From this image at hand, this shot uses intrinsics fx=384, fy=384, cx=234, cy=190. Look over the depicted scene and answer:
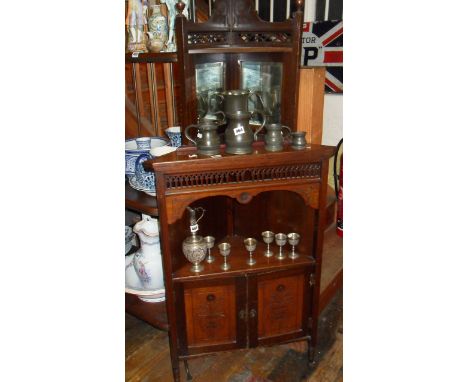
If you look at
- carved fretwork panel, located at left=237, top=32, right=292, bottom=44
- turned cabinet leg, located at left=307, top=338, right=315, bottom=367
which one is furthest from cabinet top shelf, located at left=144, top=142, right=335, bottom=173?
turned cabinet leg, located at left=307, top=338, right=315, bottom=367

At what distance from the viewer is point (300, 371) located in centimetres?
171

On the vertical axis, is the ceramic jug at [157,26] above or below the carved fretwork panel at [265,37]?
above

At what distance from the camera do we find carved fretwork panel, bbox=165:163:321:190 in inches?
52.4

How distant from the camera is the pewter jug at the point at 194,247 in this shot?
1.53 metres

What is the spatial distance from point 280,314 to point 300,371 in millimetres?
302

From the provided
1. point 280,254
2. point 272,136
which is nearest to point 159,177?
point 272,136

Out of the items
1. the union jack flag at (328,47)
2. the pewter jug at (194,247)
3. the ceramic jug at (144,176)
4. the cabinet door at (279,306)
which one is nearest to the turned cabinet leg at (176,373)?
the cabinet door at (279,306)

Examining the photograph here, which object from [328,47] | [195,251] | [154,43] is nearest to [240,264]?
[195,251]

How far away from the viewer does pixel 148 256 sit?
1.75m

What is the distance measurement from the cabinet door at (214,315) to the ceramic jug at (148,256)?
31 cm

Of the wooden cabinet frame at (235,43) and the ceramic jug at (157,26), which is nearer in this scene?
the wooden cabinet frame at (235,43)

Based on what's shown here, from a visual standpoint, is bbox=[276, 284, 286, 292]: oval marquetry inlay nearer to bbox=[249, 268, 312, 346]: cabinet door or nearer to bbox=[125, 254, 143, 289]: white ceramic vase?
bbox=[249, 268, 312, 346]: cabinet door

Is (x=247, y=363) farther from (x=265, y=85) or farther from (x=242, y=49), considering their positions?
(x=242, y=49)

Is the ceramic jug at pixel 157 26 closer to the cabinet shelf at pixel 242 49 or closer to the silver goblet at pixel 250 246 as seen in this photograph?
the cabinet shelf at pixel 242 49
